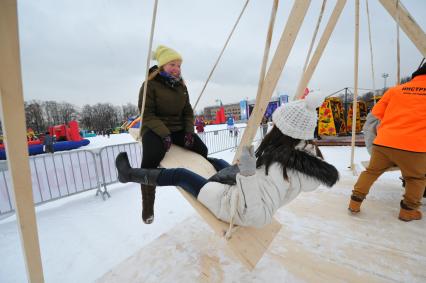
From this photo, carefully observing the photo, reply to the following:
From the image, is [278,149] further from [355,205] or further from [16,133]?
[355,205]

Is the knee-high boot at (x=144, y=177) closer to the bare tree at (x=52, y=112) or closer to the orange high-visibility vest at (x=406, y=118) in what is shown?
the orange high-visibility vest at (x=406, y=118)

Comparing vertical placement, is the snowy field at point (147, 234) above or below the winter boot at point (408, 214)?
below

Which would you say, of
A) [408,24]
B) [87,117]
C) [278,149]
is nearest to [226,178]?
[278,149]

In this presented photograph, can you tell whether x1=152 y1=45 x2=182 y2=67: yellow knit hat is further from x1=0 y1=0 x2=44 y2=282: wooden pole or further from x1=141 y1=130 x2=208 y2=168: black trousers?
x1=0 y1=0 x2=44 y2=282: wooden pole

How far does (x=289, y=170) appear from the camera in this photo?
1229 mm

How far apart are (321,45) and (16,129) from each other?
290 cm

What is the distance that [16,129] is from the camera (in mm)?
853

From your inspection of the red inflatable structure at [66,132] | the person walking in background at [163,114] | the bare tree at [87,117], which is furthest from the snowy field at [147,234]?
the bare tree at [87,117]

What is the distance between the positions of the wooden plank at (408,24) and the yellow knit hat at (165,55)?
2.61 m

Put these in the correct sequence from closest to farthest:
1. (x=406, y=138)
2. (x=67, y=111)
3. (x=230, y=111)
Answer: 1. (x=406, y=138)
2. (x=67, y=111)
3. (x=230, y=111)

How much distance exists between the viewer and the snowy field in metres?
1.76

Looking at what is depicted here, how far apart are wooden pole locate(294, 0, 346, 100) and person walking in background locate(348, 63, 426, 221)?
0.85m

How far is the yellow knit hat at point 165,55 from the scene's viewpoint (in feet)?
5.98

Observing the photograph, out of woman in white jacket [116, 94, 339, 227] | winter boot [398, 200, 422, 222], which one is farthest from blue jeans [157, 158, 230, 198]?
winter boot [398, 200, 422, 222]
